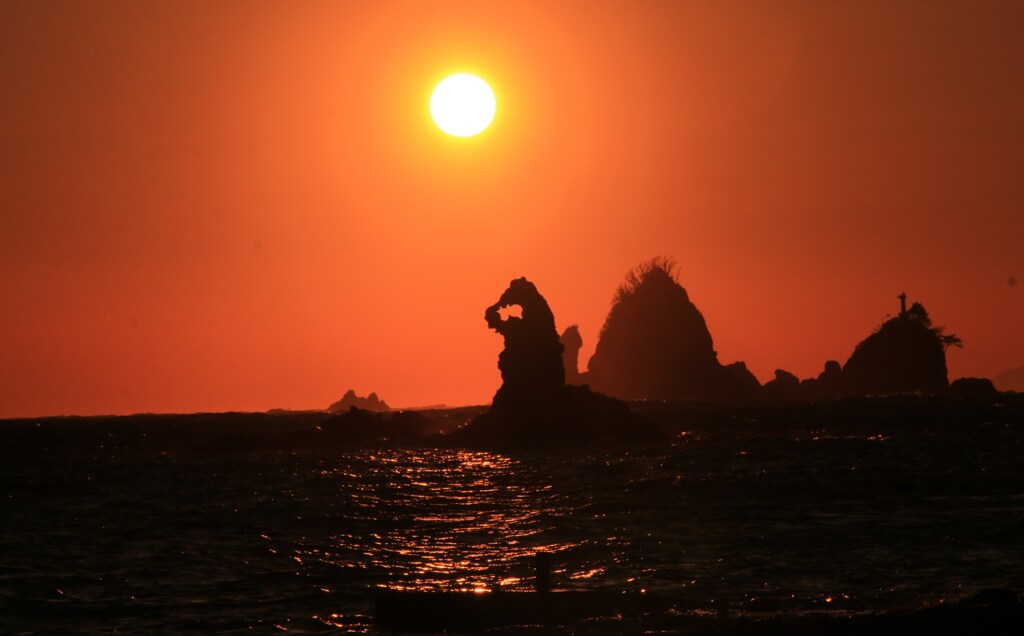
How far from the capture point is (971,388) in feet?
552

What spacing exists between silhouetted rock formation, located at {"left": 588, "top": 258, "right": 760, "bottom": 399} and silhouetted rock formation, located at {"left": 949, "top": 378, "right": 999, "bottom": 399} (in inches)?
1272

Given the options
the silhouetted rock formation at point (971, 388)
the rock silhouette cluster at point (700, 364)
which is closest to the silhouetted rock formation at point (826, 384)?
the rock silhouette cluster at point (700, 364)

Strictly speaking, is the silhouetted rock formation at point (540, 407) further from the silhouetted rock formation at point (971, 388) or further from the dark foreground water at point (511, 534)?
the silhouetted rock formation at point (971, 388)

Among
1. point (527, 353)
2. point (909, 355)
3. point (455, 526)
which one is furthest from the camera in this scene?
point (909, 355)

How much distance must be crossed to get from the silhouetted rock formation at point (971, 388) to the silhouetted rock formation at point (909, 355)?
191cm

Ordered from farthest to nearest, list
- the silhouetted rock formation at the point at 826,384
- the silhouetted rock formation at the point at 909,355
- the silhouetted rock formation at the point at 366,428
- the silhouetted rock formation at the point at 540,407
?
the silhouetted rock formation at the point at 826,384 → the silhouetted rock formation at the point at 909,355 → the silhouetted rock formation at the point at 366,428 → the silhouetted rock formation at the point at 540,407

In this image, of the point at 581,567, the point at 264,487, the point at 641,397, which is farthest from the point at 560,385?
the point at 641,397

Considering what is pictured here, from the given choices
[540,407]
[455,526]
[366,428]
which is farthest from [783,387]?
[455,526]

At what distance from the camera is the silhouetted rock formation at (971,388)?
552 feet

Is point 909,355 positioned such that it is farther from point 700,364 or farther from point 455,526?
point 455,526

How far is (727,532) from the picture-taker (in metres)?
35.2

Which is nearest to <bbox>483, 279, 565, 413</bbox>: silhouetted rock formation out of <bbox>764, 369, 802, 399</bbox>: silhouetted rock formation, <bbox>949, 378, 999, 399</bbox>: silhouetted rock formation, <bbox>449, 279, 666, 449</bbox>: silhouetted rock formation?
<bbox>449, 279, 666, 449</bbox>: silhouetted rock formation

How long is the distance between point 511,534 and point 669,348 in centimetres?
15235

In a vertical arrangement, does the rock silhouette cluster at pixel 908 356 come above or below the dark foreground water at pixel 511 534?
above
